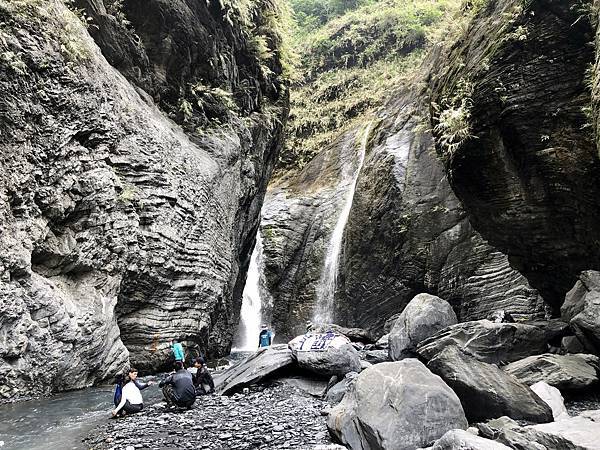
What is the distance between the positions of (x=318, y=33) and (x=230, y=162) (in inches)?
1313

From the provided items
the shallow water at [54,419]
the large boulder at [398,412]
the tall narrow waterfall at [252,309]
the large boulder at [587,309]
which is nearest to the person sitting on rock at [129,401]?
the shallow water at [54,419]

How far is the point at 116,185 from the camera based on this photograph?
40.1 feet

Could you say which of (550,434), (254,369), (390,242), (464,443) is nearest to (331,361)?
(254,369)

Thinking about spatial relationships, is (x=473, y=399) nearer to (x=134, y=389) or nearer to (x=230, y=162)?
(x=134, y=389)

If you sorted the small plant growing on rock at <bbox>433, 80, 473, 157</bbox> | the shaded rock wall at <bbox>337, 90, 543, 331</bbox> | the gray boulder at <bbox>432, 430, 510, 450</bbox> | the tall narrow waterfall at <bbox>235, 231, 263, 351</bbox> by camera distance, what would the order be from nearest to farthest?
the gray boulder at <bbox>432, 430, 510, 450</bbox> < the small plant growing on rock at <bbox>433, 80, 473, 157</bbox> < the shaded rock wall at <bbox>337, 90, 543, 331</bbox> < the tall narrow waterfall at <bbox>235, 231, 263, 351</bbox>

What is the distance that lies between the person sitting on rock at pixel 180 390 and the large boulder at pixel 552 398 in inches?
242

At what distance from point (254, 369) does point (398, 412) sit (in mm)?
5959

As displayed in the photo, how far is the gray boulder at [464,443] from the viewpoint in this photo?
4.36 metres

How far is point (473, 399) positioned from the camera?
6.56 metres

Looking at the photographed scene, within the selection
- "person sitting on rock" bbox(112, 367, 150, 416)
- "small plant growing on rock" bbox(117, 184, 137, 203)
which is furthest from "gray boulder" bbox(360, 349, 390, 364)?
"small plant growing on rock" bbox(117, 184, 137, 203)

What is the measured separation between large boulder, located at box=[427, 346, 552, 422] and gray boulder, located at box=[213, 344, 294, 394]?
491 cm

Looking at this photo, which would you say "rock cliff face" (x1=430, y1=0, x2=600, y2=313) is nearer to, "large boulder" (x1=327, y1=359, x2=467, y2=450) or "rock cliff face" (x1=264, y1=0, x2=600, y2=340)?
"rock cliff face" (x1=264, y1=0, x2=600, y2=340)

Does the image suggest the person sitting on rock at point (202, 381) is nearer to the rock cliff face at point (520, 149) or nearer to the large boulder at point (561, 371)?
the large boulder at point (561, 371)

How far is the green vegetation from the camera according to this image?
35594 mm
